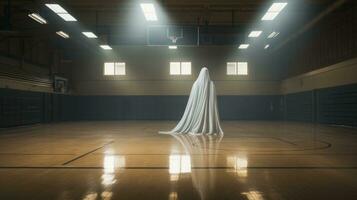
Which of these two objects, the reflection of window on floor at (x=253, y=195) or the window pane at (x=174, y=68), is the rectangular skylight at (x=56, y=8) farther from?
the window pane at (x=174, y=68)

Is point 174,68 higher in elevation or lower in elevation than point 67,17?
lower

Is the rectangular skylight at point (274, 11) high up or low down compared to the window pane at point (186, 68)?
up

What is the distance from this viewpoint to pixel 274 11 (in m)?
17.2

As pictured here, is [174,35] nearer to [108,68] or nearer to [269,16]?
[269,16]

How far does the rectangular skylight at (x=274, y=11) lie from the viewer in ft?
52.9

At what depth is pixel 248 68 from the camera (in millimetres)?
33656

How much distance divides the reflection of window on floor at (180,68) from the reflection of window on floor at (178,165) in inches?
1017

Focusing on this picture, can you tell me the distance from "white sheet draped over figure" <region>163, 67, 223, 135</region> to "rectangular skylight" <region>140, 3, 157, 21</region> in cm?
378

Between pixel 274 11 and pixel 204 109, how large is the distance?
19.8 ft

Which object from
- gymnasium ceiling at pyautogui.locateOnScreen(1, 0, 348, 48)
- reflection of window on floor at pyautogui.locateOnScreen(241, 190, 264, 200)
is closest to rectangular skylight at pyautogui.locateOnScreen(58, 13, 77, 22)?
gymnasium ceiling at pyautogui.locateOnScreen(1, 0, 348, 48)

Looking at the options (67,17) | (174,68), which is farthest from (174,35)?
(174,68)

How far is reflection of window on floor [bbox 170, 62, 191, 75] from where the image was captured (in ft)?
111

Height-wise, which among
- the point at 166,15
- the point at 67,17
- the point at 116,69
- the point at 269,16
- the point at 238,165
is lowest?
the point at 238,165

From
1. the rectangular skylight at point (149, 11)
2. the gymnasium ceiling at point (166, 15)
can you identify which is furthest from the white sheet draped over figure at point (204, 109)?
the gymnasium ceiling at point (166, 15)
